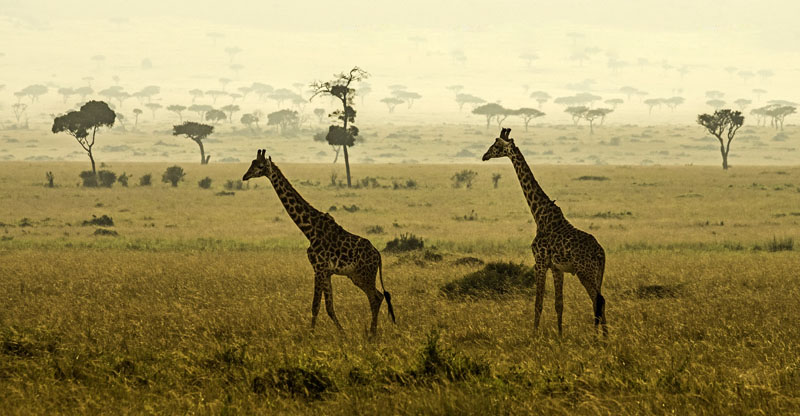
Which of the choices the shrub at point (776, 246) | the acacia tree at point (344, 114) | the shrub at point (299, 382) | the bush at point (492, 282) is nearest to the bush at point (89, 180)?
the acacia tree at point (344, 114)

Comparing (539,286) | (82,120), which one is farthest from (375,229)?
(82,120)

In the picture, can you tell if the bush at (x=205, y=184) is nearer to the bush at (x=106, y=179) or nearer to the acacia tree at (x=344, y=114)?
the bush at (x=106, y=179)

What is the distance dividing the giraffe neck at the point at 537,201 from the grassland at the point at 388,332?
64.3 inches

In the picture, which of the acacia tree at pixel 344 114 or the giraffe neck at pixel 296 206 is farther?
the acacia tree at pixel 344 114

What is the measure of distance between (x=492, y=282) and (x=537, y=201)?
15.5 ft

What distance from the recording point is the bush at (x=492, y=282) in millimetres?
15961

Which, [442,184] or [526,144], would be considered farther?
[526,144]

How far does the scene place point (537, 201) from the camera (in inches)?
477

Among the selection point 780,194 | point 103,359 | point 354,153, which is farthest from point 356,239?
point 354,153

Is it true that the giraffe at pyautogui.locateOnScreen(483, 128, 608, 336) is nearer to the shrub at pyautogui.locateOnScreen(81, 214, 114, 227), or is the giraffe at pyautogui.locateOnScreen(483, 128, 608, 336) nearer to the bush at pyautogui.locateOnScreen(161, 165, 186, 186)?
the shrub at pyautogui.locateOnScreen(81, 214, 114, 227)

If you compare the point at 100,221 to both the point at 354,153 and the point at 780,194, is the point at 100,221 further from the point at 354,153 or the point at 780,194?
the point at 354,153

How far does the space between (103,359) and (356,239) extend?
3.76 meters

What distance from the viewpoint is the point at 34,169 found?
6800 centimetres

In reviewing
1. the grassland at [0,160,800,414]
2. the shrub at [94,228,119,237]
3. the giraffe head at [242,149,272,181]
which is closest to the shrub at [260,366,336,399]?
the grassland at [0,160,800,414]
